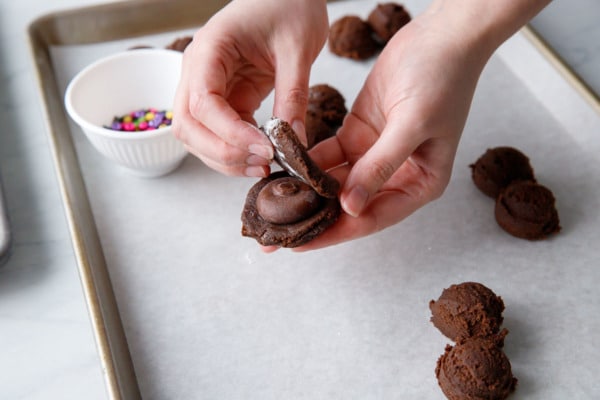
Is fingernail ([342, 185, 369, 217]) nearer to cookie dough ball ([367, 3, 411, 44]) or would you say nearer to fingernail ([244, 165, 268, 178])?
fingernail ([244, 165, 268, 178])

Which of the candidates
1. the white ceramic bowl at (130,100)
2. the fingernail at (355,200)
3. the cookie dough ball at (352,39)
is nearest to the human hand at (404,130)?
the fingernail at (355,200)

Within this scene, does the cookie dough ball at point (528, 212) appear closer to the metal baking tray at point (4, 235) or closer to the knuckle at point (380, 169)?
the knuckle at point (380, 169)

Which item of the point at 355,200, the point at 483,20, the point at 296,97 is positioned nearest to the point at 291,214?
the point at 355,200

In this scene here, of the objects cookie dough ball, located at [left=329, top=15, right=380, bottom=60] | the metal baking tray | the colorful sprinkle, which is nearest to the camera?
the metal baking tray

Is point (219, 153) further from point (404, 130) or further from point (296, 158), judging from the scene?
point (404, 130)

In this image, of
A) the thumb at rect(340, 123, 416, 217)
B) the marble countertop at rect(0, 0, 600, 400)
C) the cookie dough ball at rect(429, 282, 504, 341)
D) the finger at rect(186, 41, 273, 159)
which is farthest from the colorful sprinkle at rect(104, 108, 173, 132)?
the cookie dough ball at rect(429, 282, 504, 341)

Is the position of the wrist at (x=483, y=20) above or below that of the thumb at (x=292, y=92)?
above

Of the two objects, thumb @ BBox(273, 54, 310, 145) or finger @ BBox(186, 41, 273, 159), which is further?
thumb @ BBox(273, 54, 310, 145)
